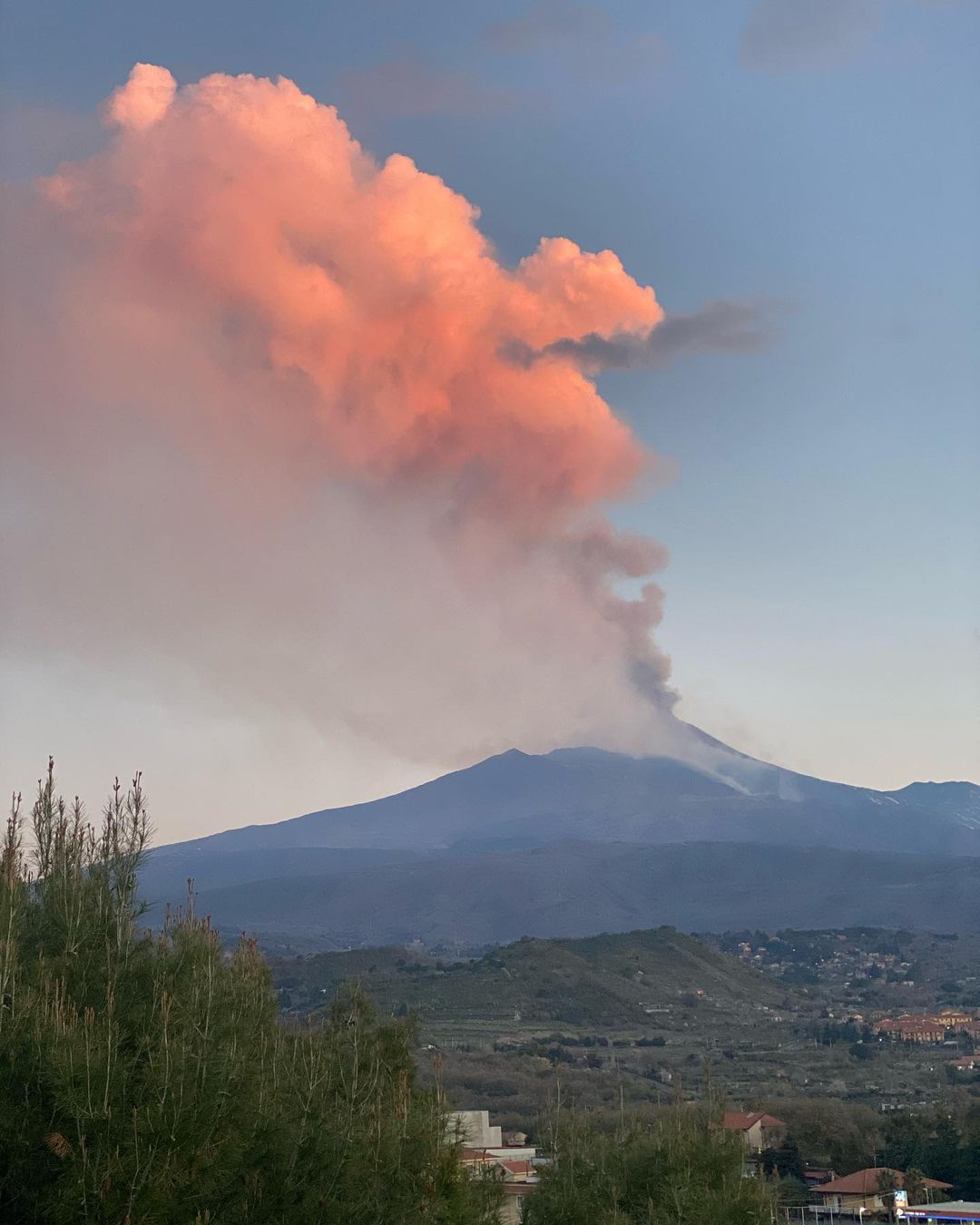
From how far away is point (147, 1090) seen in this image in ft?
54.4

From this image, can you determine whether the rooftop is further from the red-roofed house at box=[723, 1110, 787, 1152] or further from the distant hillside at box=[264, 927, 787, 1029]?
the distant hillside at box=[264, 927, 787, 1029]

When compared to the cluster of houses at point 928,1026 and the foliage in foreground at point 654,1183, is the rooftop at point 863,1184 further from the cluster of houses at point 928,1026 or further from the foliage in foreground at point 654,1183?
the cluster of houses at point 928,1026

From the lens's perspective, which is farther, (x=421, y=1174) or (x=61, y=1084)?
(x=421, y=1174)

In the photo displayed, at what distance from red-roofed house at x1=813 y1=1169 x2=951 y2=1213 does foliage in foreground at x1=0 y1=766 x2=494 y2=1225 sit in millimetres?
41846

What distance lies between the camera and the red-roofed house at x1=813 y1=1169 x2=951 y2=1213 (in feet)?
200

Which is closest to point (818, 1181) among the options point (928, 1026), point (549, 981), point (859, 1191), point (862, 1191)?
point (859, 1191)

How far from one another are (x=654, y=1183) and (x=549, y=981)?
129 m

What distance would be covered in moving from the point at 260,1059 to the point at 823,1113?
61.1 m

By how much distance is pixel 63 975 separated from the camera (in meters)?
18.9

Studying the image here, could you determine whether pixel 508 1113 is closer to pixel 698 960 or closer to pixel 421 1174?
pixel 421 1174

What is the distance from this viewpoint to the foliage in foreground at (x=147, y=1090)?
16062 mm

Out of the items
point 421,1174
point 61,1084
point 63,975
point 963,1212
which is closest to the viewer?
point 61,1084

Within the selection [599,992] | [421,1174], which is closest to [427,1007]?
[599,992]

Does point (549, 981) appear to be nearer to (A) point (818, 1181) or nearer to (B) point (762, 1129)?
(B) point (762, 1129)
